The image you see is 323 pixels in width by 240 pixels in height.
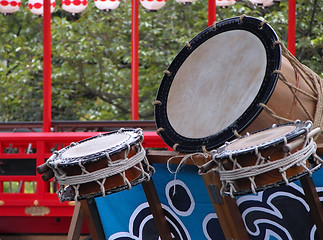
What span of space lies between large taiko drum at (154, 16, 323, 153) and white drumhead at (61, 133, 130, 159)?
201 mm

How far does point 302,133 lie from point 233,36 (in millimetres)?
669

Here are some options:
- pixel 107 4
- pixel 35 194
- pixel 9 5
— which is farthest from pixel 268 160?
pixel 9 5

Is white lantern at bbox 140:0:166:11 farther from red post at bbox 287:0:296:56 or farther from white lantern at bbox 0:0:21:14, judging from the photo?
red post at bbox 287:0:296:56

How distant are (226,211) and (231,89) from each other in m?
0.48

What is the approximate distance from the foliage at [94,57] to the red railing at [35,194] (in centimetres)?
576

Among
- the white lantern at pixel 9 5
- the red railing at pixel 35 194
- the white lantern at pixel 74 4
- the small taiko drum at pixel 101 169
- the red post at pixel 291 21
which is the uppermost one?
the white lantern at pixel 9 5

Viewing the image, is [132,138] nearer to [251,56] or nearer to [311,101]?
[251,56]

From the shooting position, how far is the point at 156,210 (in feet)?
7.37

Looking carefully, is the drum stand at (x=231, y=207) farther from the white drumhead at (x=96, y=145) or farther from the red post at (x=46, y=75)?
the red post at (x=46, y=75)

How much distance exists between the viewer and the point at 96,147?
2053 mm

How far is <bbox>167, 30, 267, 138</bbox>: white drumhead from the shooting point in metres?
2.00

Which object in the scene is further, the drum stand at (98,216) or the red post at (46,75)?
the red post at (46,75)

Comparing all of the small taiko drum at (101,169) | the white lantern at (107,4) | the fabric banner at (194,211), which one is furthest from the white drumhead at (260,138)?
the white lantern at (107,4)

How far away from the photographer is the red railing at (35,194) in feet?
12.3
